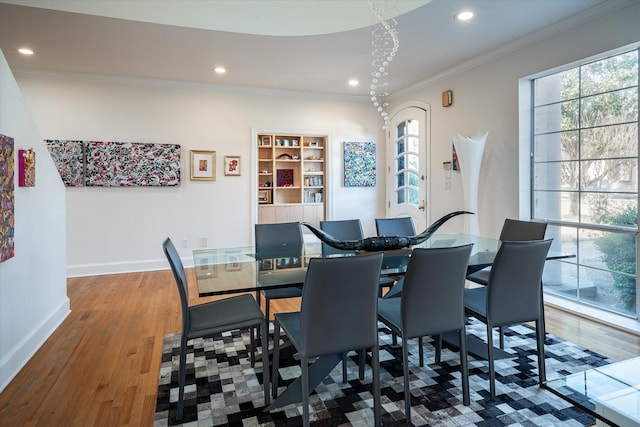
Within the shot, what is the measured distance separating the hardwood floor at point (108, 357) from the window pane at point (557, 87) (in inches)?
81.4

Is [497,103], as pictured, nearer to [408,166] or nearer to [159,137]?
[408,166]

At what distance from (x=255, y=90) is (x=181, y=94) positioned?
1049mm

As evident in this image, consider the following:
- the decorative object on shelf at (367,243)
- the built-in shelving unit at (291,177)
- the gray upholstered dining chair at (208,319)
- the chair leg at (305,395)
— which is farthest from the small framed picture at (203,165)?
the chair leg at (305,395)

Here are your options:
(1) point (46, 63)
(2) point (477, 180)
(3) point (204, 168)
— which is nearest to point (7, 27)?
(1) point (46, 63)

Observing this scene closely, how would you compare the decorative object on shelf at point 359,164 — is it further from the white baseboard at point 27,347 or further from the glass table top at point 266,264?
the white baseboard at point 27,347

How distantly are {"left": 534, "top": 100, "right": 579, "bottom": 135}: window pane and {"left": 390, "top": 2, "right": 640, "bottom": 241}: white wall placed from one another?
0.17 m

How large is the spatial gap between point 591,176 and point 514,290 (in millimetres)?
2059

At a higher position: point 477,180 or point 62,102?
point 62,102

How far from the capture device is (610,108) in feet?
11.1

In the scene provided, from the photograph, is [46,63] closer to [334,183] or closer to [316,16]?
[316,16]

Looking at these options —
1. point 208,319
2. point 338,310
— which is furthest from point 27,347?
point 338,310

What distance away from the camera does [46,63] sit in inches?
181

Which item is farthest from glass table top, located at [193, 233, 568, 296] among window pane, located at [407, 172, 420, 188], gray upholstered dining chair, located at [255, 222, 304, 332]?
window pane, located at [407, 172, 420, 188]

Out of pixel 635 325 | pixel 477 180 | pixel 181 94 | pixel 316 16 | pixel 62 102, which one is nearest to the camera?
pixel 635 325
